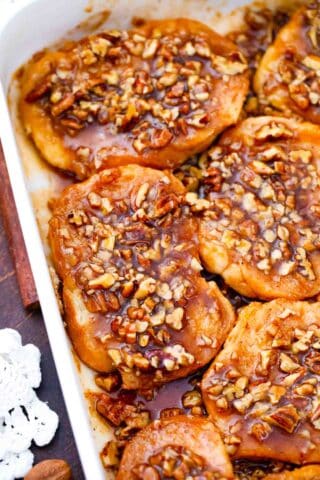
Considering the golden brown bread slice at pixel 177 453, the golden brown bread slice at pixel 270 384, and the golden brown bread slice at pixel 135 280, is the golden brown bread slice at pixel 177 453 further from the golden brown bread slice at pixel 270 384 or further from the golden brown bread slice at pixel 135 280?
the golden brown bread slice at pixel 135 280

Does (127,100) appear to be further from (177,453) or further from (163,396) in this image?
(177,453)

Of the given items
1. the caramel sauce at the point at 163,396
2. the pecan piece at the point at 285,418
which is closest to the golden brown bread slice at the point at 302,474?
the pecan piece at the point at 285,418

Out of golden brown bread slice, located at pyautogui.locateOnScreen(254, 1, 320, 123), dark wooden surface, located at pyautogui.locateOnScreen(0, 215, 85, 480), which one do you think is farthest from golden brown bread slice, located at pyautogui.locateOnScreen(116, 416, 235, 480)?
golden brown bread slice, located at pyautogui.locateOnScreen(254, 1, 320, 123)

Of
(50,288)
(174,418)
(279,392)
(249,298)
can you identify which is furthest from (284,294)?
(50,288)

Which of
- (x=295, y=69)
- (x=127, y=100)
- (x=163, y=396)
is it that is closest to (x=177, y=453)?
(x=163, y=396)

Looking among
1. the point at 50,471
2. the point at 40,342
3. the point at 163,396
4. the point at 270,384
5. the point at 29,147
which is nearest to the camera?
the point at 270,384

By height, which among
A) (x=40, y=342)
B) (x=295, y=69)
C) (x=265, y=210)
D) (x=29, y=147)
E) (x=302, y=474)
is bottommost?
(x=302, y=474)

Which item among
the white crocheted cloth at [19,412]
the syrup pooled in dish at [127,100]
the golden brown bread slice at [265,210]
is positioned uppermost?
the syrup pooled in dish at [127,100]

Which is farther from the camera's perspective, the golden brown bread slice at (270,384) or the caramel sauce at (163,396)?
the caramel sauce at (163,396)
